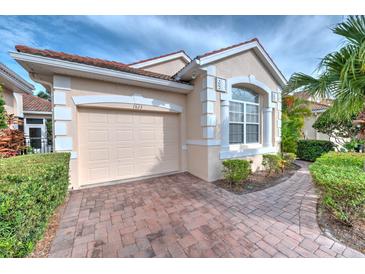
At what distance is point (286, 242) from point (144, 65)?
9.84 meters

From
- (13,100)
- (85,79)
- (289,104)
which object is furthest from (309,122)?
(13,100)

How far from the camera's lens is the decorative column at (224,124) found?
5.50 m

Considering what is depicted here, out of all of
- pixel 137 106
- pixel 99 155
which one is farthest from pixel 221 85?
pixel 99 155

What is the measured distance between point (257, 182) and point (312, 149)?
6.11 meters

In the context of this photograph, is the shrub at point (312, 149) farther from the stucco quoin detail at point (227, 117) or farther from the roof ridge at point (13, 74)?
the roof ridge at point (13, 74)

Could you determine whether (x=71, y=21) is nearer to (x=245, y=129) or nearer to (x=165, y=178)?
(x=165, y=178)

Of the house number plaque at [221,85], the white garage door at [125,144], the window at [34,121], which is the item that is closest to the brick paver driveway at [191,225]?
the white garage door at [125,144]

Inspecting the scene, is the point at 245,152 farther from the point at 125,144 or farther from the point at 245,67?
the point at 125,144

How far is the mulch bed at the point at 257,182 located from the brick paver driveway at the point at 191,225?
33 centimetres

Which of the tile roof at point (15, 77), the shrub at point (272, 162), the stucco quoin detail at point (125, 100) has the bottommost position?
the shrub at point (272, 162)

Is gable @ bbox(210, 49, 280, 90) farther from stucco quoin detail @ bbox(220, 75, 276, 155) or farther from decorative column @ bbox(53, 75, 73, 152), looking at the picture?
decorative column @ bbox(53, 75, 73, 152)

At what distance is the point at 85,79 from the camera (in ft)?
15.3

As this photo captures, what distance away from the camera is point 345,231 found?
258 centimetres

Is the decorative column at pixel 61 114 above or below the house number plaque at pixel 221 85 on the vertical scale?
below
